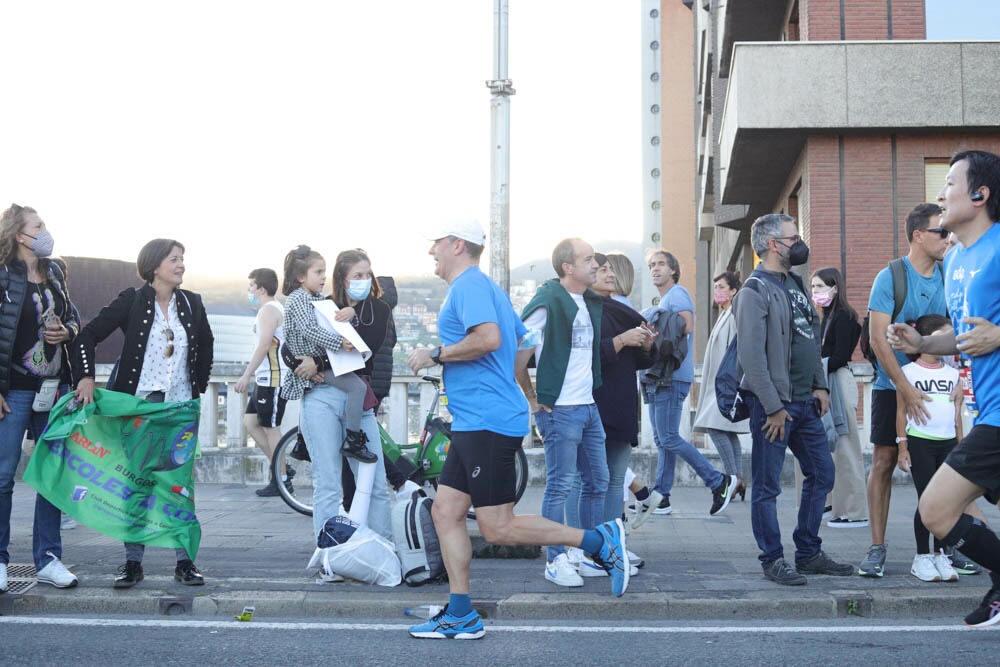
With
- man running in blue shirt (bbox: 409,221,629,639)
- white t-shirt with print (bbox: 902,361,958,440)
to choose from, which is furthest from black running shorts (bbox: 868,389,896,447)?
man running in blue shirt (bbox: 409,221,629,639)

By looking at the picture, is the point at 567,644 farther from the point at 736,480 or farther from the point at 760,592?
the point at 736,480

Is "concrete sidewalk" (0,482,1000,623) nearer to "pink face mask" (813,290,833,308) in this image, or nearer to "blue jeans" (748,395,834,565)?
"blue jeans" (748,395,834,565)

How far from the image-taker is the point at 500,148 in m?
14.1

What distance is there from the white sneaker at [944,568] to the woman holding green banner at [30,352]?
16.3 ft

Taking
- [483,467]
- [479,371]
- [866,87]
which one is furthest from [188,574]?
[866,87]

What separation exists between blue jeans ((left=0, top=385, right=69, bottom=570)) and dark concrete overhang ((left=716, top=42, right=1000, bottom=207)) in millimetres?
12829

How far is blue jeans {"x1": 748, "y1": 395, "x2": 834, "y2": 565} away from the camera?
6582 mm

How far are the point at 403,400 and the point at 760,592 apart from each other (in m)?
6.29

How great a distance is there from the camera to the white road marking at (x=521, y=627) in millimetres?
5699

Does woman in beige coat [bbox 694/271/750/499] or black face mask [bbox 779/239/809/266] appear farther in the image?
woman in beige coat [bbox 694/271/750/499]

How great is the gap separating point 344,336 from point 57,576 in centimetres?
212

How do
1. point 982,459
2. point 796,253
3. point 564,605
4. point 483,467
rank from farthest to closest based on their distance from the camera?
1. point 796,253
2. point 564,605
3. point 483,467
4. point 982,459

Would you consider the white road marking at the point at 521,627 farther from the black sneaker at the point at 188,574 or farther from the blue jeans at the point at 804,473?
the blue jeans at the point at 804,473

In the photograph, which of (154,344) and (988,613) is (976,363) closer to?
(988,613)
